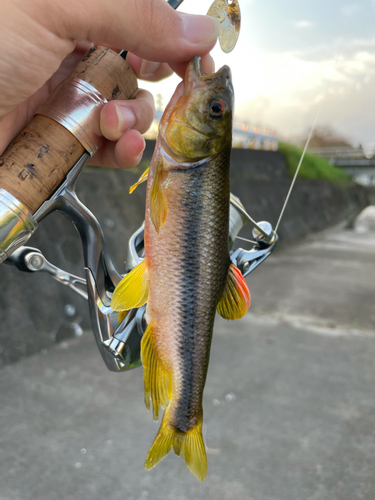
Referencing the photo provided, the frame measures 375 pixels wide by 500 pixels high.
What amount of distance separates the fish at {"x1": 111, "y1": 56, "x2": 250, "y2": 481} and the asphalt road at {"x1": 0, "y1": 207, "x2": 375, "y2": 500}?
145 centimetres

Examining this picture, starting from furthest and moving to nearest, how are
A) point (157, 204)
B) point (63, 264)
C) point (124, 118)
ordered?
point (63, 264), point (124, 118), point (157, 204)

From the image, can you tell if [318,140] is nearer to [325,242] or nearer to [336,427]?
[325,242]

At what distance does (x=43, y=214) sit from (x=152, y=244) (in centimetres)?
26

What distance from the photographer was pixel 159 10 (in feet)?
2.87

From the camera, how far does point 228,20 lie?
0.85 meters

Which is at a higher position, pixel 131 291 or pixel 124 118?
pixel 124 118

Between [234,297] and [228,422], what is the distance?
76.3 inches

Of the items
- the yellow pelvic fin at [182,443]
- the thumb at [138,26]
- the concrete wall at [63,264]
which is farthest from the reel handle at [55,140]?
the concrete wall at [63,264]

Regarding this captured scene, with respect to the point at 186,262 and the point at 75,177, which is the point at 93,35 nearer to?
the point at 75,177

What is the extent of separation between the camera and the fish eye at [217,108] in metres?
0.82

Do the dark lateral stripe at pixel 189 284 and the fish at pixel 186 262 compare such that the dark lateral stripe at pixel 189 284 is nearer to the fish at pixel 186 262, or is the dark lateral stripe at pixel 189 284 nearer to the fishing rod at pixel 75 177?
the fish at pixel 186 262

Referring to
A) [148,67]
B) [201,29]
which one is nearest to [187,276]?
[201,29]

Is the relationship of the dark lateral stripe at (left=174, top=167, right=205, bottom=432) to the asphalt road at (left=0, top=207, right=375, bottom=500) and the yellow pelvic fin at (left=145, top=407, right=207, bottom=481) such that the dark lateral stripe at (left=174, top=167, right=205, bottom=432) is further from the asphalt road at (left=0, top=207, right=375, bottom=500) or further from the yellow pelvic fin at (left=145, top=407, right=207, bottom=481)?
the asphalt road at (left=0, top=207, right=375, bottom=500)

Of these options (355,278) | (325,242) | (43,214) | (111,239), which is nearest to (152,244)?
(43,214)
